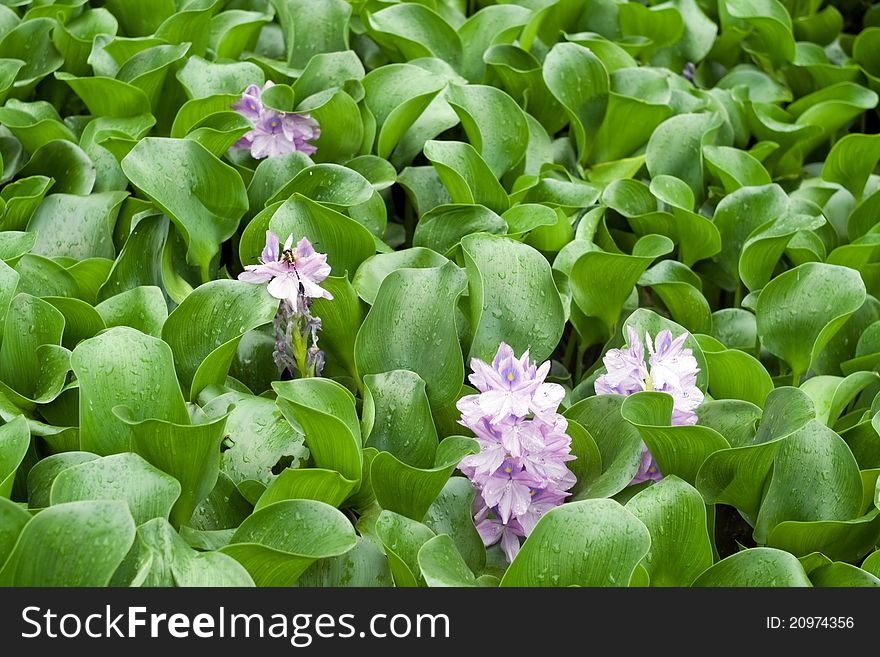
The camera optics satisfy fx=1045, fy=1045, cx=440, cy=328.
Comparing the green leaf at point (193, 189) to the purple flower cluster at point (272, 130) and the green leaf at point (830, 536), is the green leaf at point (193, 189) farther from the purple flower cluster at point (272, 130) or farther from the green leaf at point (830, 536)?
the green leaf at point (830, 536)

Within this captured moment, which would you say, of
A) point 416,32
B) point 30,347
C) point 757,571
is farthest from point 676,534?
point 416,32

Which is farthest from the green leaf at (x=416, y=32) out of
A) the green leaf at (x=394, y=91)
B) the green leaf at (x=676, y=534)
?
the green leaf at (x=676, y=534)

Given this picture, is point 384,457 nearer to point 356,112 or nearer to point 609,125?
point 356,112

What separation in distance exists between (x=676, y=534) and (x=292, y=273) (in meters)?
0.59

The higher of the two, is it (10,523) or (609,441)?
(10,523)

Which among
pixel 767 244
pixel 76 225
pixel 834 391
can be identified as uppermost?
pixel 76 225

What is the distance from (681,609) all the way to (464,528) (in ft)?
0.98

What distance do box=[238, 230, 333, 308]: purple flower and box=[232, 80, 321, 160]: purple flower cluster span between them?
490mm

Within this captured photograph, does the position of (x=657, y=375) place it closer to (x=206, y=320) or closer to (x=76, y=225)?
(x=206, y=320)

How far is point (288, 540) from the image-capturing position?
45.1 inches

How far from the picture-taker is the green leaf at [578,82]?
206 centimetres

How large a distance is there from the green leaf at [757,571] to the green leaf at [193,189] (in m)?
0.90

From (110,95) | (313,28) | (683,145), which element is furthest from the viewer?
(313,28)

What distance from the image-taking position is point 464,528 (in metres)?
1.31
